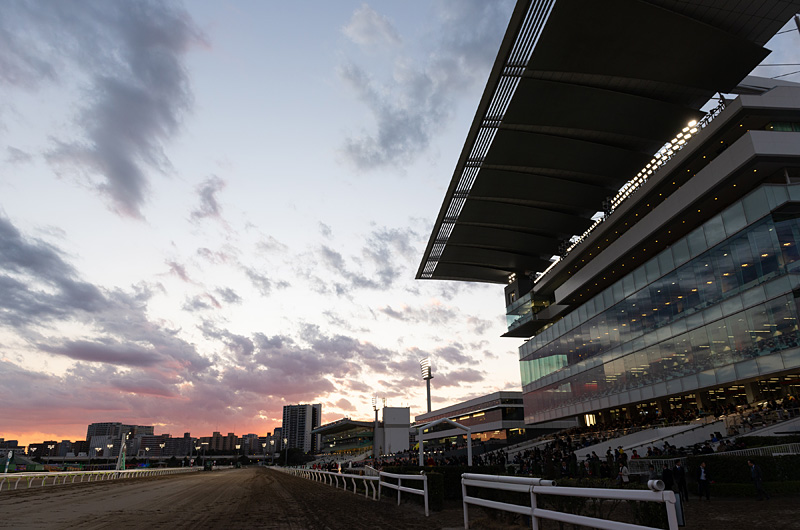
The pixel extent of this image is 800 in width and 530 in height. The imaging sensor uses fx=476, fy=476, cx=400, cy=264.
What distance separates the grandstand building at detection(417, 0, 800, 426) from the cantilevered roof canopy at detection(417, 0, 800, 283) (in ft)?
0.35

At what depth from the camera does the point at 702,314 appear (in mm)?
30750

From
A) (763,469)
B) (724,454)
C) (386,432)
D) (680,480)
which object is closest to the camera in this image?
(680,480)

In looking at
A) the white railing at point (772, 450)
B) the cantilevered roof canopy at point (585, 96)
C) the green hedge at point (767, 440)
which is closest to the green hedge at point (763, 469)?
the white railing at point (772, 450)

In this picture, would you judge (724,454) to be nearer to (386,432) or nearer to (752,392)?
(752,392)

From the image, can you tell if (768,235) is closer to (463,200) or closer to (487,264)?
(463,200)

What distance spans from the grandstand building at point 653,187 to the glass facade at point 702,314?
0.10m

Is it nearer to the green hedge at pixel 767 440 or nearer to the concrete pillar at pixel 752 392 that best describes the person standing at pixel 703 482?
the green hedge at pixel 767 440

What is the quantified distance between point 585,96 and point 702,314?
52.6 feet

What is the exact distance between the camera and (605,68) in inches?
1137

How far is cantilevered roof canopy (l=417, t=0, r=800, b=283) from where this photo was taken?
2581cm

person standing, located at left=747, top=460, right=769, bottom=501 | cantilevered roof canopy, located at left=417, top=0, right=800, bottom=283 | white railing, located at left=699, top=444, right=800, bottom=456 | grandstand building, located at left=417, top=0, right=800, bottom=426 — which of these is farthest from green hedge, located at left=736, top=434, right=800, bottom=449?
cantilevered roof canopy, located at left=417, top=0, right=800, bottom=283

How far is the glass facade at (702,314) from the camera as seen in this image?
25.6m

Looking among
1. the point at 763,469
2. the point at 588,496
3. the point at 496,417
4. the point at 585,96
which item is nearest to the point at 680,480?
the point at 763,469

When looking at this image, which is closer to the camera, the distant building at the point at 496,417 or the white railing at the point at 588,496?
the white railing at the point at 588,496
